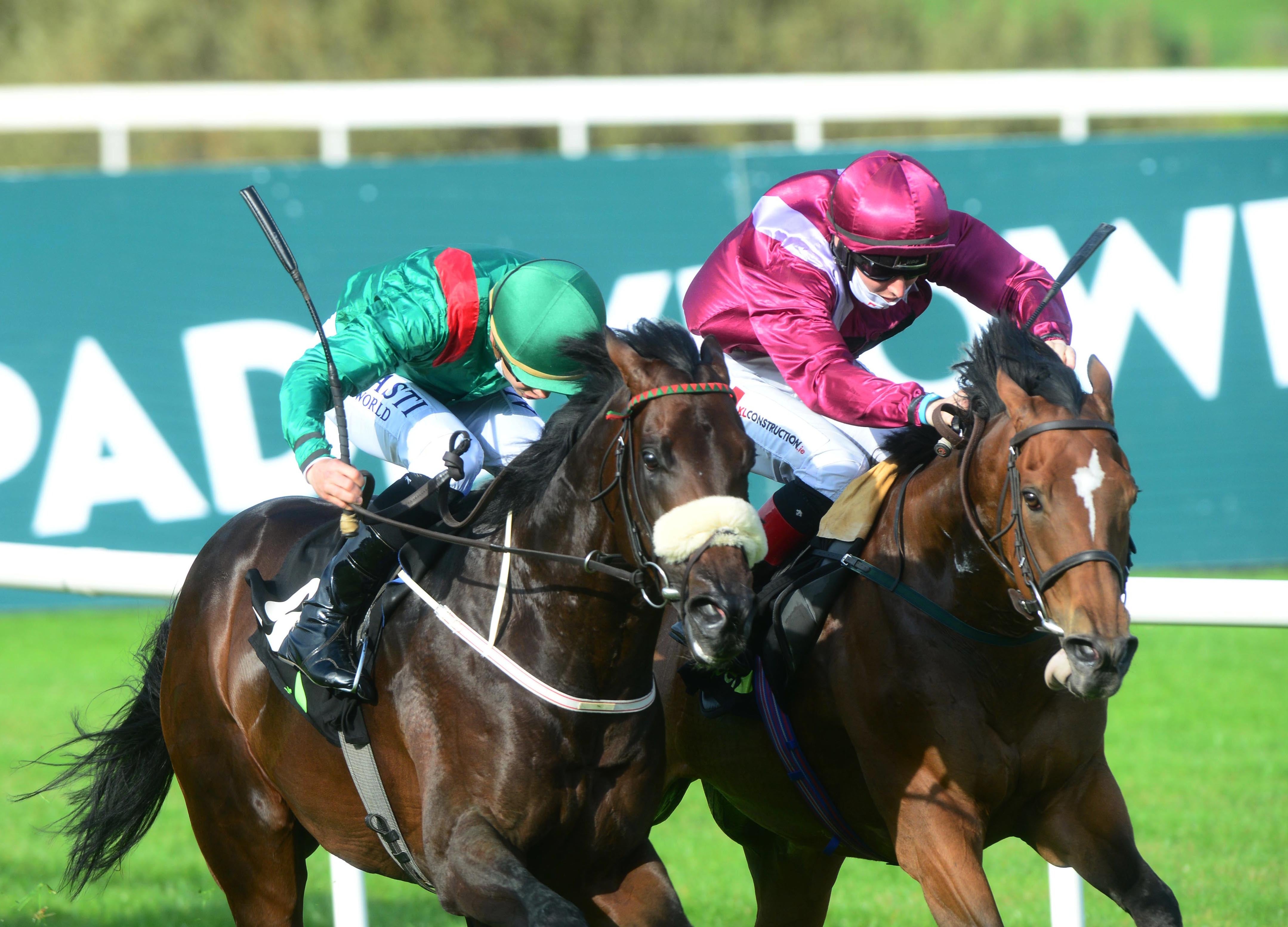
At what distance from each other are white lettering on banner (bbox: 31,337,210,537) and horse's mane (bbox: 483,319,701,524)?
5652 mm

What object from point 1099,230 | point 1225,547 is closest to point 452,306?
point 1099,230

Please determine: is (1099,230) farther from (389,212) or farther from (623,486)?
(389,212)

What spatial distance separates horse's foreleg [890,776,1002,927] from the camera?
3129 millimetres

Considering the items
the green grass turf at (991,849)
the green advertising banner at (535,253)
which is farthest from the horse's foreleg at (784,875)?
the green advertising banner at (535,253)

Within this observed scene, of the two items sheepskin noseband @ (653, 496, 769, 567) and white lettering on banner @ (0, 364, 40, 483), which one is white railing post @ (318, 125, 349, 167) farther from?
sheepskin noseband @ (653, 496, 769, 567)

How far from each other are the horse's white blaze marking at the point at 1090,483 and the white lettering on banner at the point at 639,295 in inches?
234

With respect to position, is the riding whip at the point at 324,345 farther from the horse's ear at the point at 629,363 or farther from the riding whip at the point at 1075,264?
the riding whip at the point at 1075,264

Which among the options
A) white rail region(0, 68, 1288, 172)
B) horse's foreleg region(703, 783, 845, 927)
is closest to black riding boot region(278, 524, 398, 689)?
horse's foreleg region(703, 783, 845, 927)

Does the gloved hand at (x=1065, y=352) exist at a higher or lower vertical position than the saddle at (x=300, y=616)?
higher

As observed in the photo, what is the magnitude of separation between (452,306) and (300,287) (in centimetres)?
37

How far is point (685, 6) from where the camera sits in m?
24.8

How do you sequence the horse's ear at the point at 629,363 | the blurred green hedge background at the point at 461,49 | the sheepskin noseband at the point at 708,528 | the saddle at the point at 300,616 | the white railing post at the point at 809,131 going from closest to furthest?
the sheepskin noseband at the point at 708,528 → the horse's ear at the point at 629,363 → the saddle at the point at 300,616 → the white railing post at the point at 809,131 → the blurred green hedge background at the point at 461,49

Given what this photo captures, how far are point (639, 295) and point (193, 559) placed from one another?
4777 mm

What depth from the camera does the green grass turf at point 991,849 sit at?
4773 millimetres
